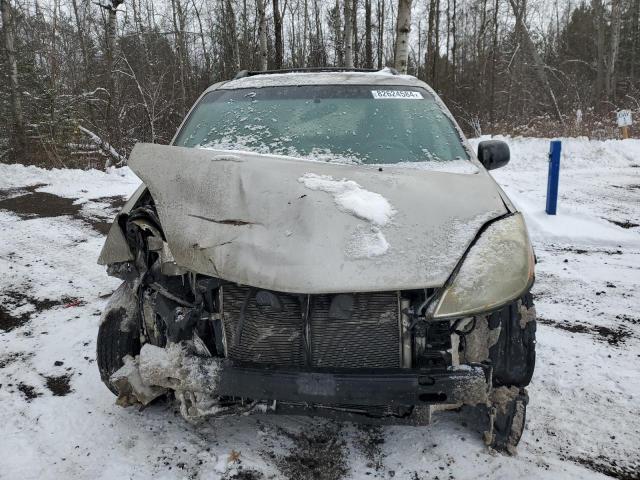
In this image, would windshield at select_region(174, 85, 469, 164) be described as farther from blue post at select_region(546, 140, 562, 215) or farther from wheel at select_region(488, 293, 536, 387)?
blue post at select_region(546, 140, 562, 215)

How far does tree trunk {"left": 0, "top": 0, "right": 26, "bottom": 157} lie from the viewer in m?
12.2

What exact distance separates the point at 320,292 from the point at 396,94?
2.15 meters

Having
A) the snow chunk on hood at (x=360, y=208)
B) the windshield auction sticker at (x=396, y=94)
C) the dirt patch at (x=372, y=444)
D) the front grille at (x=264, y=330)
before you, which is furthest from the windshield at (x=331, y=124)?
the dirt patch at (x=372, y=444)

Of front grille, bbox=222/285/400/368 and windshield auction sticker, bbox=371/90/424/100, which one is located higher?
windshield auction sticker, bbox=371/90/424/100

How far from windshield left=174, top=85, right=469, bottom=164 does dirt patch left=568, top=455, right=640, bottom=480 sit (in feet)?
5.80

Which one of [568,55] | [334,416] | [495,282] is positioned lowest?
[334,416]

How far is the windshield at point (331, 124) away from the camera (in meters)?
3.01

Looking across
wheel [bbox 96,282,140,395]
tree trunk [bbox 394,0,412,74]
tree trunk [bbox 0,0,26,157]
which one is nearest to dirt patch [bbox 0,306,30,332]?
wheel [bbox 96,282,140,395]

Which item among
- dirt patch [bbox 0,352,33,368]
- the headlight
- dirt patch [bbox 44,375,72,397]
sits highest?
the headlight

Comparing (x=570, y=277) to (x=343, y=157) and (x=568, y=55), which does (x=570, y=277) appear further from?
(x=568, y=55)

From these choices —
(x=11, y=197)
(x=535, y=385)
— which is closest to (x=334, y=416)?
(x=535, y=385)

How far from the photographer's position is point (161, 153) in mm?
2500

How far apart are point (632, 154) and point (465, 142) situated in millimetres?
11842

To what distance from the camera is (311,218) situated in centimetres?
206
